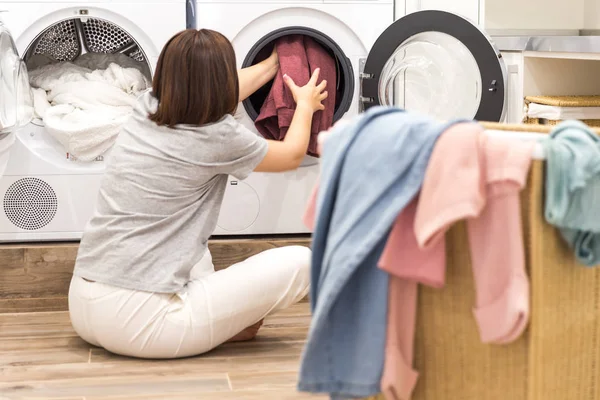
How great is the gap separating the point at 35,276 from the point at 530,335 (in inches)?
72.2

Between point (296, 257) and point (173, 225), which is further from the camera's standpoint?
point (296, 257)

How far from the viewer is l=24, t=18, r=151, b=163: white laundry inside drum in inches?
105

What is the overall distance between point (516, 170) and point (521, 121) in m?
1.53

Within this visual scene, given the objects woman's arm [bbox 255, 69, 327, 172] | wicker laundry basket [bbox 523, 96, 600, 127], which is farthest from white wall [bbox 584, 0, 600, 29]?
woman's arm [bbox 255, 69, 327, 172]

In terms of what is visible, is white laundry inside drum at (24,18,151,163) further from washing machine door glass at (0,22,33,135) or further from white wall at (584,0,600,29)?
white wall at (584,0,600,29)

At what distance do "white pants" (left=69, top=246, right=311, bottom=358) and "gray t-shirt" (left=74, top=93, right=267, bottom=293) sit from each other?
4cm

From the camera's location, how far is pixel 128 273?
86.5 inches

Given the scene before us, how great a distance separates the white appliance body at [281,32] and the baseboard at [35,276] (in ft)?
1.60

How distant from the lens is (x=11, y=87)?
102 inches

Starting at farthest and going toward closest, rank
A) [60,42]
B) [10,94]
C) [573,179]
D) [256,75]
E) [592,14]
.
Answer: [592,14] < [60,42] < [256,75] < [10,94] < [573,179]

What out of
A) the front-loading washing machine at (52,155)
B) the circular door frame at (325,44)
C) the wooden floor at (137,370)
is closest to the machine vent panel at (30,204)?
the front-loading washing machine at (52,155)

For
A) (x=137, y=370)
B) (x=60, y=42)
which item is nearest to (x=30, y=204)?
(x=60, y=42)

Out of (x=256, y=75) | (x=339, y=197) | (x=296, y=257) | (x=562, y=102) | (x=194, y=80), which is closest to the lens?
(x=339, y=197)

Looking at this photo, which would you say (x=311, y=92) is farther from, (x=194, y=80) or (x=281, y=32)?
(x=194, y=80)
